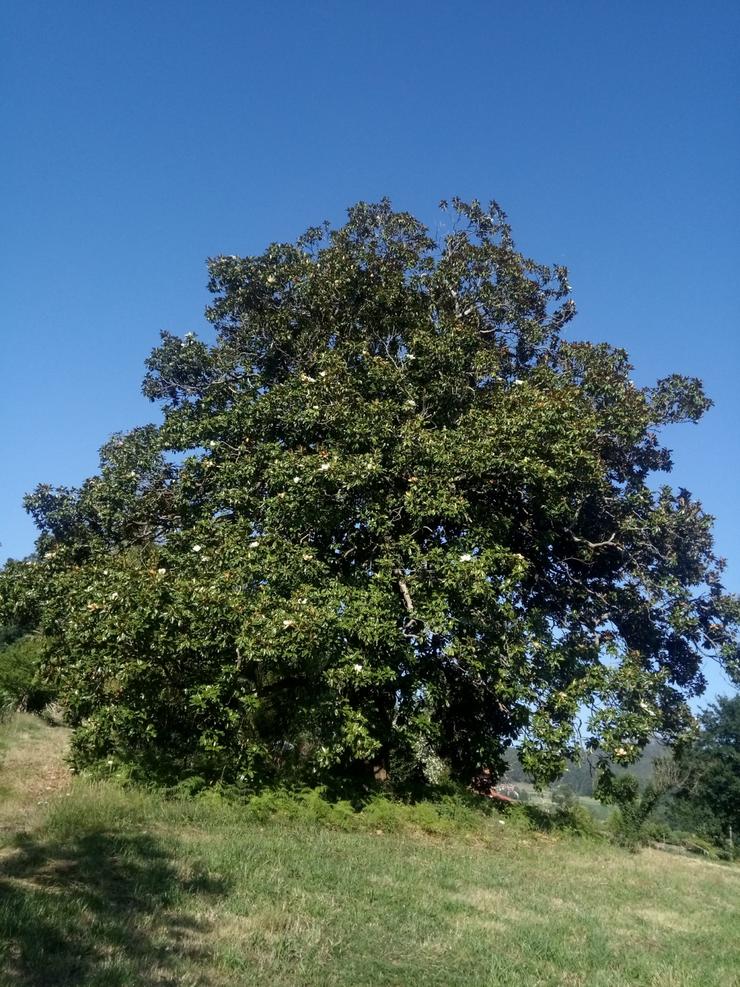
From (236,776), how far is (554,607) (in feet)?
26.5

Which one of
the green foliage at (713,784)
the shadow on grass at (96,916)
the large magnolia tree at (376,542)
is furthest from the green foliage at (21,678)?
the green foliage at (713,784)

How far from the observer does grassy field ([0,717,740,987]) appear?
429 cm

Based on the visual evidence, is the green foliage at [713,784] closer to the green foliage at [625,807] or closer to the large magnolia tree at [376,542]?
the green foliage at [625,807]

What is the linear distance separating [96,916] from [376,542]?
29.4 feet

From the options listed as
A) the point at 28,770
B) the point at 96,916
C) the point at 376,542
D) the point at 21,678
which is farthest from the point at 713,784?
the point at 96,916

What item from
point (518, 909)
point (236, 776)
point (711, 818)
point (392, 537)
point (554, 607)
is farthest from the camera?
point (711, 818)

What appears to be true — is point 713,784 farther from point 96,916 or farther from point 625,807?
point 96,916

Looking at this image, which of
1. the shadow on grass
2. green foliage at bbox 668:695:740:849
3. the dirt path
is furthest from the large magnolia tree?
green foliage at bbox 668:695:740:849

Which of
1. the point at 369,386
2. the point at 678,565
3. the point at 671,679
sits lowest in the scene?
the point at 671,679

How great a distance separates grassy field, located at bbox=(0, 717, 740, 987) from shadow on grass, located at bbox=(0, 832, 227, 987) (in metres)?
0.02

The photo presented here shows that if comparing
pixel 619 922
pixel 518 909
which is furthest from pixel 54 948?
pixel 619 922

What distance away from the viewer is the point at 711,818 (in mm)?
31891

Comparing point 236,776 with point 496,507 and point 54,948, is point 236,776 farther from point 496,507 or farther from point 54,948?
point 496,507

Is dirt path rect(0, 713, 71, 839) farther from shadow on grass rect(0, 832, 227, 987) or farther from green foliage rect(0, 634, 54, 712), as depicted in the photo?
green foliage rect(0, 634, 54, 712)
